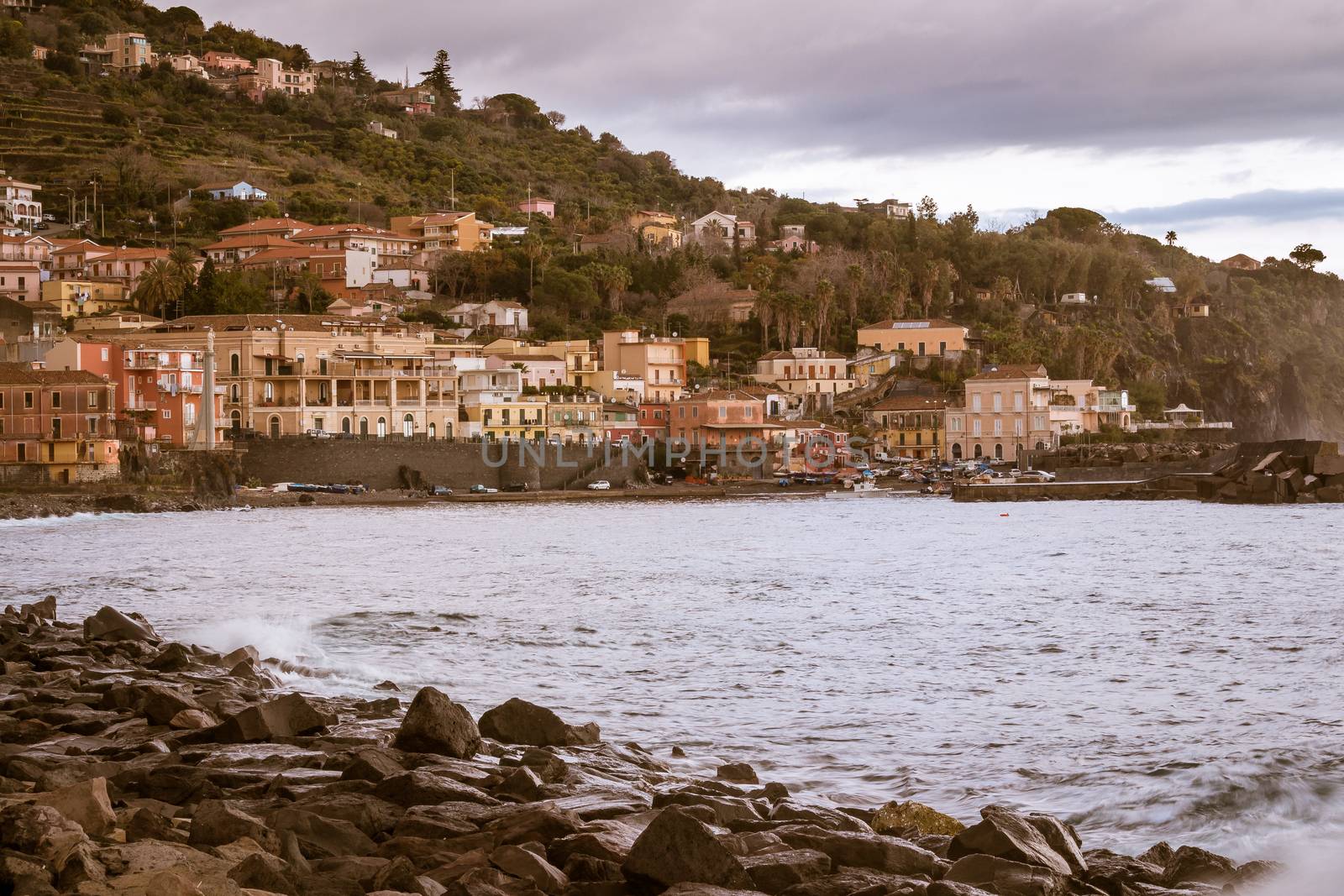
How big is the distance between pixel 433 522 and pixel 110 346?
20356mm

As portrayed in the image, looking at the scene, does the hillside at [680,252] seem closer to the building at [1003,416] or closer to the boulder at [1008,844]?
the building at [1003,416]

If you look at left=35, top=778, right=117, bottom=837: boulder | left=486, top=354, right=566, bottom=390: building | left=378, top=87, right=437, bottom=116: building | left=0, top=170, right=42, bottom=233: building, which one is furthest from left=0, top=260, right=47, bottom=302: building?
left=35, top=778, right=117, bottom=837: boulder

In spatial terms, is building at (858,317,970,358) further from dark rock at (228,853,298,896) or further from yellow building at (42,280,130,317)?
dark rock at (228,853,298,896)

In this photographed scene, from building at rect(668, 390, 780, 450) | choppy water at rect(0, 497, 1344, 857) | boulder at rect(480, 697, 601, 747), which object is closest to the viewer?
choppy water at rect(0, 497, 1344, 857)

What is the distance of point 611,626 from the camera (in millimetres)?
19625

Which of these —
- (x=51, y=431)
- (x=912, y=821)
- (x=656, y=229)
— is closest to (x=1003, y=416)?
(x=656, y=229)

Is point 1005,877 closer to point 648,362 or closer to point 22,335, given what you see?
point 22,335

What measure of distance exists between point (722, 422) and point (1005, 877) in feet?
221

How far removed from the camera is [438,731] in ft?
31.7

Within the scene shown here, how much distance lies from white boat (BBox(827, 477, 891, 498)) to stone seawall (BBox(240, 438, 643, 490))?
10.6m

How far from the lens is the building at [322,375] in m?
64.9

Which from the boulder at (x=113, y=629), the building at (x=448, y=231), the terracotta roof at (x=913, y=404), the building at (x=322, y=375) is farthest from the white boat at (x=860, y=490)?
the boulder at (x=113, y=629)

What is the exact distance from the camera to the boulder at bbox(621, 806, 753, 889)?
21.2ft

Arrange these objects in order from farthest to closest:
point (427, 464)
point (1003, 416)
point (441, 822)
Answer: point (1003, 416), point (427, 464), point (441, 822)
